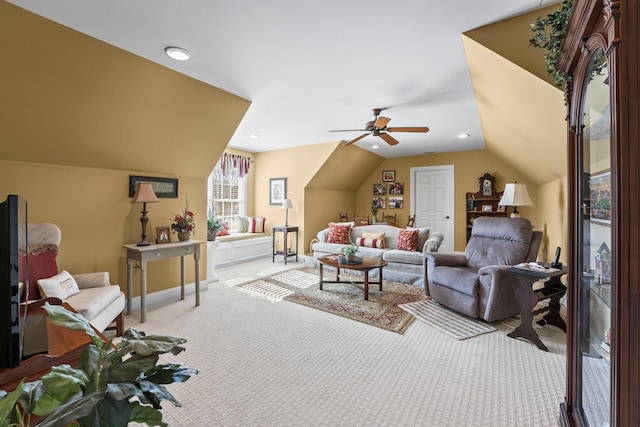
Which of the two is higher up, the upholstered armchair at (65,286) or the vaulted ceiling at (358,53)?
the vaulted ceiling at (358,53)

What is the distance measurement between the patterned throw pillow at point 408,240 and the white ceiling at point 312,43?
1925mm

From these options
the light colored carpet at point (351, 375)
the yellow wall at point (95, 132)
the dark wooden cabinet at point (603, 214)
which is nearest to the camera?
the dark wooden cabinet at point (603, 214)

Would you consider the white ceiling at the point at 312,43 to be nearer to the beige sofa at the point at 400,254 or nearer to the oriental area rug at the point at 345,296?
the beige sofa at the point at 400,254

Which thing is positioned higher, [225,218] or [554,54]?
[554,54]

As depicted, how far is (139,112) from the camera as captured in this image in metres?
2.80

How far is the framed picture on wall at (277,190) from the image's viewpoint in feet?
20.6

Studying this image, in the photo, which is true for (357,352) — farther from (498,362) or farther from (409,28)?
(409,28)

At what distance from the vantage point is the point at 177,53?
227 cm

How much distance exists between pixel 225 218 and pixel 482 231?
15.6ft

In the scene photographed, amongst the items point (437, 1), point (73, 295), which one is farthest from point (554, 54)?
point (73, 295)

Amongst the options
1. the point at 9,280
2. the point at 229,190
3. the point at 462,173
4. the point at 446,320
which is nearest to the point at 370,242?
the point at 446,320

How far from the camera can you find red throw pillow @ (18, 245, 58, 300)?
7.27 feet

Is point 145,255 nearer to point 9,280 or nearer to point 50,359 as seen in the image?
point 50,359

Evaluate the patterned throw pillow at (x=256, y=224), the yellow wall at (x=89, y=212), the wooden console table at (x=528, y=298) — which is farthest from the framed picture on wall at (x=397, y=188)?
the yellow wall at (x=89, y=212)
